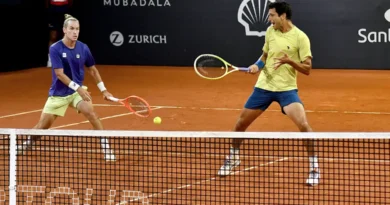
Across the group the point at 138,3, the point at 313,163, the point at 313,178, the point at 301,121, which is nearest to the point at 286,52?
the point at 301,121

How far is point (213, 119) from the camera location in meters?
13.0

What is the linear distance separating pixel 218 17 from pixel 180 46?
1.24m

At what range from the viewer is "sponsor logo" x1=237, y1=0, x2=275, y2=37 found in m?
19.7

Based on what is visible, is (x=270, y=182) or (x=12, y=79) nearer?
(x=270, y=182)

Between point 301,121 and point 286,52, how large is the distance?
2.45 ft

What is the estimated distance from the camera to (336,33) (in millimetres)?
19422

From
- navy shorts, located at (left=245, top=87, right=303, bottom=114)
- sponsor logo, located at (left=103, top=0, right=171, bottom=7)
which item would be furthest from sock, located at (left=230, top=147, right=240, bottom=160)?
sponsor logo, located at (left=103, top=0, right=171, bottom=7)

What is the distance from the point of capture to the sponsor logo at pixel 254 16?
64.7 feet

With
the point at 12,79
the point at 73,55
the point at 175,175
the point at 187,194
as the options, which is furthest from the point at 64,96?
the point at 12,79

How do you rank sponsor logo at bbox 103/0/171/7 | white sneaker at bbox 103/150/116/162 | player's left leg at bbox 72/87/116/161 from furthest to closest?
sponsor logo at bbox 103/0/171/7 → player's left leg at bbox 72/87/116/161 → white sneaker at bbox 103/150/116/162

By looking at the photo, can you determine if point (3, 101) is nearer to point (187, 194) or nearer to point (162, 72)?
point (162, 72)

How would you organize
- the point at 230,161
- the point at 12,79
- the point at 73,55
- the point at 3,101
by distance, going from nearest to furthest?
1. the point at 230,161
2. the point at 73,55
3. the point at 3,101
4. the point at 12,79

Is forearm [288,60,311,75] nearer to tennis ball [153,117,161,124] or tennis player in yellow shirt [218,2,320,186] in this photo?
tennis player in yellow shirt [218,2,320,186]

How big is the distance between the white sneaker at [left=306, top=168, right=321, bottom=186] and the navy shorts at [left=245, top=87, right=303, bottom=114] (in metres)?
0.75
